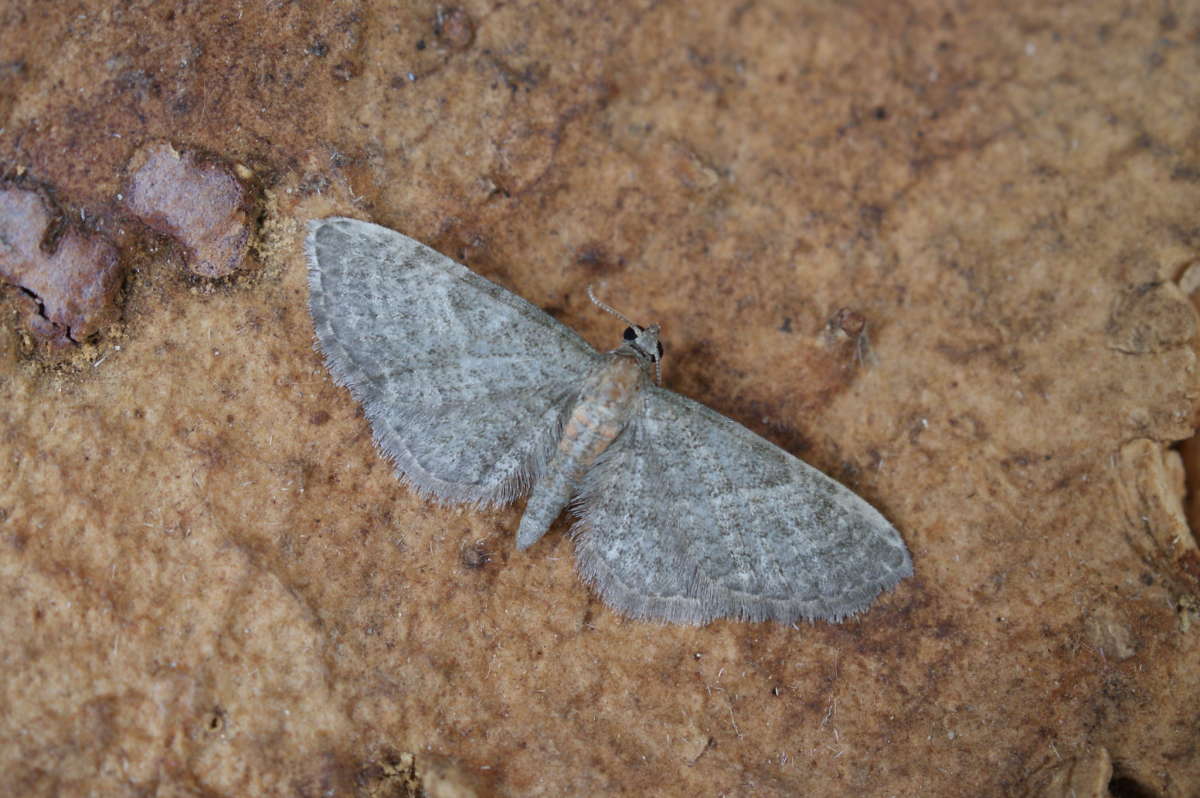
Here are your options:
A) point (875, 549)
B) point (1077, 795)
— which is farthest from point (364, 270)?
point (1077, 795)

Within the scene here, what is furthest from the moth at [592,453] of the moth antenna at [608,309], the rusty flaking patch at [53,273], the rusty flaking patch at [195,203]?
the rusty flaking patch at [53,273]

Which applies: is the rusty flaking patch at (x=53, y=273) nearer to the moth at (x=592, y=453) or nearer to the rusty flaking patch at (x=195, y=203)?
the rusty flaking patch at (x=195, y=203)

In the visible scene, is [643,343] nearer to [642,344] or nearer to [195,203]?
[642,344]

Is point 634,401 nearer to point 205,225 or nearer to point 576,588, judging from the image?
point 576,588

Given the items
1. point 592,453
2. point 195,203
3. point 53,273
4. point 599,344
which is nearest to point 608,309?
point 599,344

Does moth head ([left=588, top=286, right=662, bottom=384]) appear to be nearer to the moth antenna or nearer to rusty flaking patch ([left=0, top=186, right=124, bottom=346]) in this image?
the moth antenna

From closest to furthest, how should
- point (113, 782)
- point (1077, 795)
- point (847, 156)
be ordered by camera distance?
1. point (113, 782)
2. point (1077, 795)
3. point (847, 156)

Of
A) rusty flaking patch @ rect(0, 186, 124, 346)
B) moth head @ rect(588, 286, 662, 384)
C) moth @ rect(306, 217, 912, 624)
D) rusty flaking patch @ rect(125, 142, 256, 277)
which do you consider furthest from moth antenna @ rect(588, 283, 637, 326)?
rusty flaking patch @ rect(0, 186, 124, 346)
